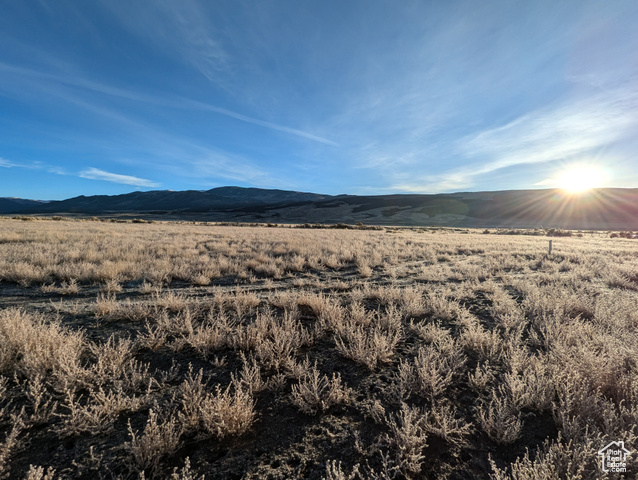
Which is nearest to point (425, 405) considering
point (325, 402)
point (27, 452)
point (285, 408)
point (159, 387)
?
point (325, 402)

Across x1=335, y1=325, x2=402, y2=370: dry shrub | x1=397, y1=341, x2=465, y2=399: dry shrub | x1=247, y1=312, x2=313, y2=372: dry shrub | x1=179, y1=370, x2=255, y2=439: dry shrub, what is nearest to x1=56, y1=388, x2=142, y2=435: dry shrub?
x1=179, y1=370, x2=255, y2=439: dry shrub

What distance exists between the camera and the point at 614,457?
6.77 feet

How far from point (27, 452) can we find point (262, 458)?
1861 mm

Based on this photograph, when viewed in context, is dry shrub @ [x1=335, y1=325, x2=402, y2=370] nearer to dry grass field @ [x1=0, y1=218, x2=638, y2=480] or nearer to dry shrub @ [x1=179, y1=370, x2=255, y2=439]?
dry grass field @ [x1=0, y1=218, x2=638, y2=480]

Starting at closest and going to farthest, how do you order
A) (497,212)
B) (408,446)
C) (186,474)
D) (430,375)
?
(186,474)
(408,446)
(430,375)
(497,212)

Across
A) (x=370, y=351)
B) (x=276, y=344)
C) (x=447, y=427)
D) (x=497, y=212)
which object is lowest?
(x=447, y=427)

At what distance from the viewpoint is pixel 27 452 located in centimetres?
211

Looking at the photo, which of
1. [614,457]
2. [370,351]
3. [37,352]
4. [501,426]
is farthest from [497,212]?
[37,352]

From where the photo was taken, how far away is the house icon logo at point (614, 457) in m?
1.97

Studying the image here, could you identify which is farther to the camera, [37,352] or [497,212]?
[497,212]

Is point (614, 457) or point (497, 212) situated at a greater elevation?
point (497, 212)

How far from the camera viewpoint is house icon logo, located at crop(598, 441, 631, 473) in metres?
1.97

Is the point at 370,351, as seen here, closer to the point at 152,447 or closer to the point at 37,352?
the point at 152,447

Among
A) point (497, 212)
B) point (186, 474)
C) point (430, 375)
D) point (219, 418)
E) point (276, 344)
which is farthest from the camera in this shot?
point (497, 212)
